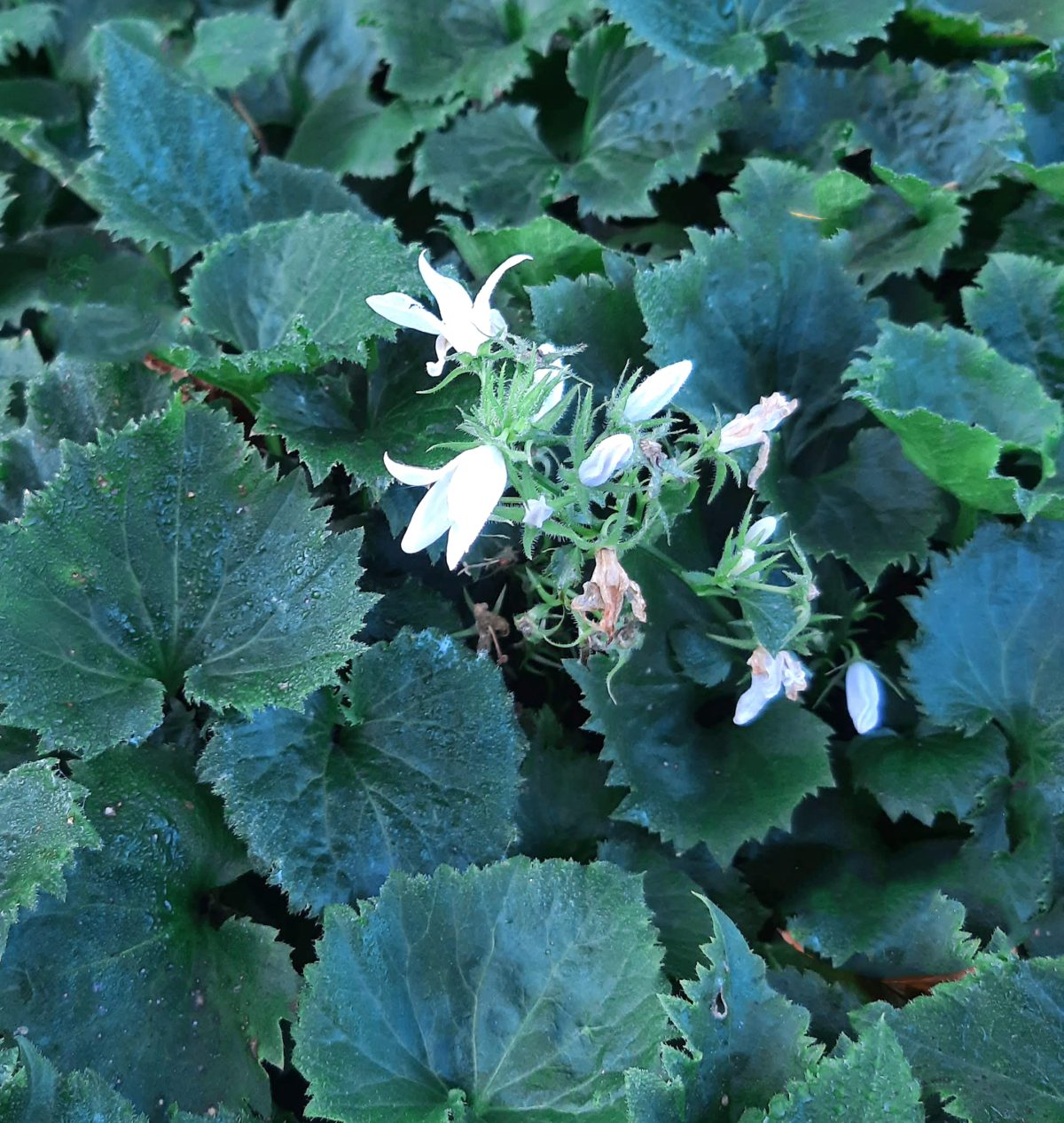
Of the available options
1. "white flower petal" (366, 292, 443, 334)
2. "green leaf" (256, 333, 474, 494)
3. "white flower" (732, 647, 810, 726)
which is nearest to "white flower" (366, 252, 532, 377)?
"white flower petal" (366, 292, 443, 334)

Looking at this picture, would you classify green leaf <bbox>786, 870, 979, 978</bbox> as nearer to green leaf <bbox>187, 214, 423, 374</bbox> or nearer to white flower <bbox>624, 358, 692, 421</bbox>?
white flower <bbox>624, 358, 692, 421</bbox>

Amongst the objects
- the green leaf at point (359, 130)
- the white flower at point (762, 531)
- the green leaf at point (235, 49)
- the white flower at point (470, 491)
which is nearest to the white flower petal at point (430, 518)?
the white flower at point (470, 491)

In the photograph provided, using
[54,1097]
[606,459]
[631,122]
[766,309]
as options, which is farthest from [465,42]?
[54,1097]

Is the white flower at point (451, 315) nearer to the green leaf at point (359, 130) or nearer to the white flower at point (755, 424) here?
the white flower at point (755, 424)

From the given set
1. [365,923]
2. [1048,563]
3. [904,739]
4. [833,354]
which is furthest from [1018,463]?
[365,923]

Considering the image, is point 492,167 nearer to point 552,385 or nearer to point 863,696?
point 552,385

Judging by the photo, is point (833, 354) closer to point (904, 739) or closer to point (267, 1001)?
point (904, 739)

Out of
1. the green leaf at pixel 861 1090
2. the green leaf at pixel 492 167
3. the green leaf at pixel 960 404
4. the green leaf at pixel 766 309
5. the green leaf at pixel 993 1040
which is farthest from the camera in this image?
the green leaf at pixel 492 167
